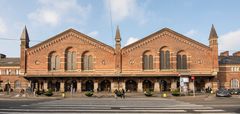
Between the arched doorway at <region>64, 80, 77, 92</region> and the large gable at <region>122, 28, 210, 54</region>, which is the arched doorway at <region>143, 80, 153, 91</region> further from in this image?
the arched doorway at <region>64, 80, 77, 92</region>

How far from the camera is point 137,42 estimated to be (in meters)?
57.5

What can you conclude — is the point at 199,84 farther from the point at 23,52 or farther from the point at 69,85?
the point at 23,52

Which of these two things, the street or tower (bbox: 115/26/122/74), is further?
tower (bbox: 115/26/122/74)

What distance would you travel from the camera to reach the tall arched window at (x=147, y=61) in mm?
57594

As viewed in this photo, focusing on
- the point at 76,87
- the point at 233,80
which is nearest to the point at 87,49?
the point at 76,87

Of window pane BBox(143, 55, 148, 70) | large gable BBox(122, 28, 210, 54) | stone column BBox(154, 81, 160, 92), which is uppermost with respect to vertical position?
large gable BBox(122, 28, 210, 54)

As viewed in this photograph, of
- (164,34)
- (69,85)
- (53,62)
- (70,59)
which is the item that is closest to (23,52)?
(53,62)

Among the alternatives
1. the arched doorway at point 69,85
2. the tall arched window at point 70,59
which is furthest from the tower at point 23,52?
the arched doorway at point 69,85

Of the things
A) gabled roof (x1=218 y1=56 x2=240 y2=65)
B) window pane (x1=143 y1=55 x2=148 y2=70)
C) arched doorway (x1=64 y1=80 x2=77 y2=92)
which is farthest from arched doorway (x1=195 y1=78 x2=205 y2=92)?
arched doorway (x1=64 y1=80 x2=77 y2=92)

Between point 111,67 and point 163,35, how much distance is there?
1193 centimetres

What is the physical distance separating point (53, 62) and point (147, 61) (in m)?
18.6

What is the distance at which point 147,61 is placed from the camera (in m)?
57.8

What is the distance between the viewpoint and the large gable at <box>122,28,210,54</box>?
57344 millimetres

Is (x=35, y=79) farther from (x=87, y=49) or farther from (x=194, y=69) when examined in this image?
(x=194, y=69)
